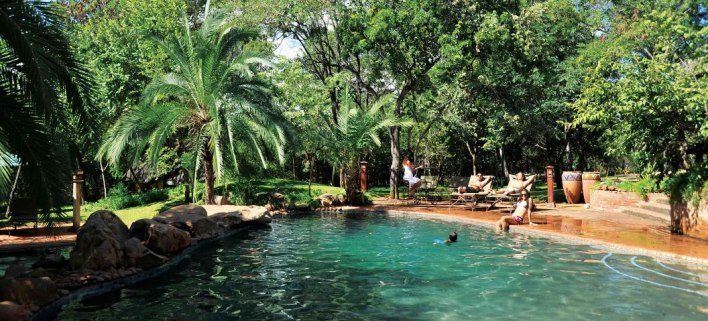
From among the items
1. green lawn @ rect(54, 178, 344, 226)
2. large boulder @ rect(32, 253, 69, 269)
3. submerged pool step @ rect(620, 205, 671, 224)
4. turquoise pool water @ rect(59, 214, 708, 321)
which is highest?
green lawn @ rect(54, 178, 344, 226)

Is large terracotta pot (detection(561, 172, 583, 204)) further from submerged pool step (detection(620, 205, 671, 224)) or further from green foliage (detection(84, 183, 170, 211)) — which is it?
green foliage (detection(84, 183, 170, 211))

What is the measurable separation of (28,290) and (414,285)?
17.8ft

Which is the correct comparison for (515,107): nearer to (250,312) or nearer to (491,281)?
(491,281)

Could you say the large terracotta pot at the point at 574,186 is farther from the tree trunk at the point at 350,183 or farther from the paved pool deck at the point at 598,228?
the tree trunk at the point at 350,183

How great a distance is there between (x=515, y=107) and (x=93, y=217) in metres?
18.3

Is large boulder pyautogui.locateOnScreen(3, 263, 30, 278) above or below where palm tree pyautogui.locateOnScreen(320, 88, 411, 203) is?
below

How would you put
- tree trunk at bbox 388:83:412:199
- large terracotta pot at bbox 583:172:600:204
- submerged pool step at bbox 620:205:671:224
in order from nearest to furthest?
1. submerged pool step at bbox 620:205:671:224
2. large terracotta pot at bbox 583:172:600:204
3. tree trunk at bbox 388:83:412:199

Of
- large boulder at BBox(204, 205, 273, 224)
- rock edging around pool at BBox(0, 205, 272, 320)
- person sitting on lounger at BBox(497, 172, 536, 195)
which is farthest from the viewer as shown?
person sitting on lounger at BBox(497, 172, 536, 195)

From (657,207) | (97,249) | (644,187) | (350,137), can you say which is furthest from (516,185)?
(97,249)

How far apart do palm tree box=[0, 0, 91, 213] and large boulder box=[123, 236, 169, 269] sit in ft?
6.85

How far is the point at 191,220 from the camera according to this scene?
12.1 m

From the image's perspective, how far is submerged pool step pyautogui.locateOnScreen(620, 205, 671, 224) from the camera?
12.8 metres

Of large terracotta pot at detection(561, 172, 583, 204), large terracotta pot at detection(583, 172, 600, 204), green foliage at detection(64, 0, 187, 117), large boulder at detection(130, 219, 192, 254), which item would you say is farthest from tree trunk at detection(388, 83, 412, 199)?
large boulder at detection(130, 219, 192, 254)

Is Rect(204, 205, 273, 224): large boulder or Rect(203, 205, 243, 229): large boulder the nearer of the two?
Rect(203, 205, 243, 229): large boulder
